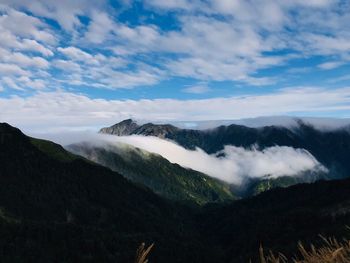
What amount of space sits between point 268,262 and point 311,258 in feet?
5.12

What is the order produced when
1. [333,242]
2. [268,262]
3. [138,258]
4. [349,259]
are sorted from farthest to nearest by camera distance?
[268,262], [333,242], [349,259], [138,258]

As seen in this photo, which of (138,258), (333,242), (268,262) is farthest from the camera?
(268,262)

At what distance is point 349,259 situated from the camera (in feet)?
26.0

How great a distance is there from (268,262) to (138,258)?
154 inches

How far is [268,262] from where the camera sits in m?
9.80

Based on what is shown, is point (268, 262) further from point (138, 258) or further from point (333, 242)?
point (138, 258)

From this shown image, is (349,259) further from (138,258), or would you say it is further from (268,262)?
(138,258)

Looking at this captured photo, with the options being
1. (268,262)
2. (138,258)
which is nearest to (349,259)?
(268,262)

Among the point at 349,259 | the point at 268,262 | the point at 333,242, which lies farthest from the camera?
the point at 268,262

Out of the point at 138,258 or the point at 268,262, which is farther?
the point at 268,262

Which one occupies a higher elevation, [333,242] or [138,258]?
[138,258]

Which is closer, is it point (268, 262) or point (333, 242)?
point (333, 242)

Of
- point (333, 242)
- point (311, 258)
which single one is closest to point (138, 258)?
point (311, 258)

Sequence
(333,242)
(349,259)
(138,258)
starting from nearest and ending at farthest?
1. (138,258)
2. (349,259)
3. (333,242)
